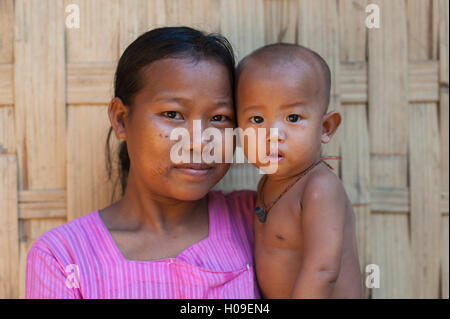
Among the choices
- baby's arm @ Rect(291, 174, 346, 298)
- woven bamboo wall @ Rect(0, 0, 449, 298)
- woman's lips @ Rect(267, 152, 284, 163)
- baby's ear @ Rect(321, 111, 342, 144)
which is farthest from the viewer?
woven bamboo wall @ Rect(0, 0, 449, 298)

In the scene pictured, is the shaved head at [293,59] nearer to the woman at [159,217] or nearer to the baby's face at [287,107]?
the baby's face at [287,107]

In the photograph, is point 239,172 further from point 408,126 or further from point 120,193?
point 408,126

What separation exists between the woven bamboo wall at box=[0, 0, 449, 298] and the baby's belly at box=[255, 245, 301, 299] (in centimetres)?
52

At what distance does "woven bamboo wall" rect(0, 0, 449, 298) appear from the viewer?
181cm

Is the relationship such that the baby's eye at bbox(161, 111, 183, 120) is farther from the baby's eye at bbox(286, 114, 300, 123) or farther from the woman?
the baby's eye at bbox(286, 114, 300, 123)

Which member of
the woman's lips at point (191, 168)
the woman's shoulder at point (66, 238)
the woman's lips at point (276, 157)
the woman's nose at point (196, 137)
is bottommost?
the woman's shoulder at point (66, 238)

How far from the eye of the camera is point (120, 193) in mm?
1862

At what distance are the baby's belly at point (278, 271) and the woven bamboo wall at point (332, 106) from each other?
525 mm

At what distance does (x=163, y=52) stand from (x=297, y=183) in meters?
0.58

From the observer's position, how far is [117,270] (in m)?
1.37

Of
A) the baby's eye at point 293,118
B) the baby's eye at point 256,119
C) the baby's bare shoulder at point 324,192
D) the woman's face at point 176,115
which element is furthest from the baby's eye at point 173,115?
the baby's bare shoulder at point 324,192

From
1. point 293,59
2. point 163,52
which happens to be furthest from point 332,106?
point 163,52

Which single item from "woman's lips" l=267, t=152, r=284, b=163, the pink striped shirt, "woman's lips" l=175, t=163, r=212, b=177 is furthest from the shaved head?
the pink striped shirt

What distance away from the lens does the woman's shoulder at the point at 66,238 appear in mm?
1352
